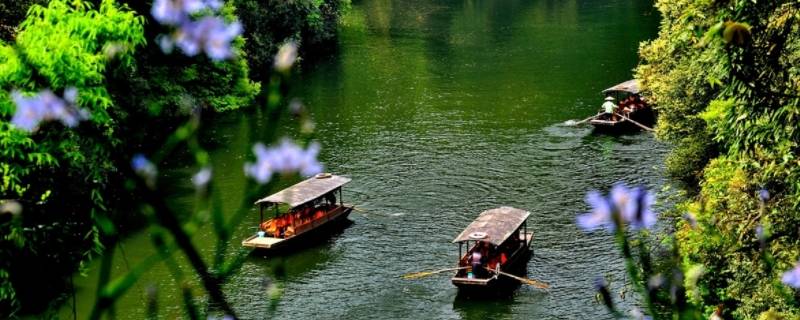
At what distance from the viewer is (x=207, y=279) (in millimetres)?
2568

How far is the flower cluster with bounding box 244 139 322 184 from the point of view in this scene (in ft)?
11.0

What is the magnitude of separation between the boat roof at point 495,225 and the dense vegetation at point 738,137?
6537 millimetres

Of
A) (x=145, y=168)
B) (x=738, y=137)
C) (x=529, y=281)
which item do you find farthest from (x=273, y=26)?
(x=145, y=168)

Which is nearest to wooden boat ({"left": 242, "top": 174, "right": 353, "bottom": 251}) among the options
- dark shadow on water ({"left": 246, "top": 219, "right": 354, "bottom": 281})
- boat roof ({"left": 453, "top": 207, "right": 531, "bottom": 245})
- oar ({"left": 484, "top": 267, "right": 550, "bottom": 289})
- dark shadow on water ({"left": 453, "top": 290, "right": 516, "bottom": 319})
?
dark shadow on water ({"left": 246, "top": 219, "right": 354, "bottom": 281})

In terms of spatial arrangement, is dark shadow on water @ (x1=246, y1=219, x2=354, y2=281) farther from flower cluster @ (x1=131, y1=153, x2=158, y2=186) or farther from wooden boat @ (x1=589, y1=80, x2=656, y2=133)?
flower cluster @ (x1=131, y1=153, x2=158, y2=186)

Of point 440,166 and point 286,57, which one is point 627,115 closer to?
point 440,166

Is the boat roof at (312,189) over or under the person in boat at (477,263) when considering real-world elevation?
over

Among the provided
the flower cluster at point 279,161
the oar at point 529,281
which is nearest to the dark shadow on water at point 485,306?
the oar at point 529,281

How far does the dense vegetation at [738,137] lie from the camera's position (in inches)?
431

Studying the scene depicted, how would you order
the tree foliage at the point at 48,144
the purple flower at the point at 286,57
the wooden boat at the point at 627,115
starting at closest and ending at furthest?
the purple flower at the point at 286,57 < the tree foliage at the point at 48,144 < the wooden boat at the point at 627,115

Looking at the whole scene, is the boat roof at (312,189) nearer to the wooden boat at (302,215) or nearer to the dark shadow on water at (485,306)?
the wooden boat at (302,215)

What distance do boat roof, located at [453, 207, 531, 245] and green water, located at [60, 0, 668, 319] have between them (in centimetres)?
128

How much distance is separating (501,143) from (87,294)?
70.9 feet

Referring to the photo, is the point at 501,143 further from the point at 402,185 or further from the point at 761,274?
the point at 761,274
